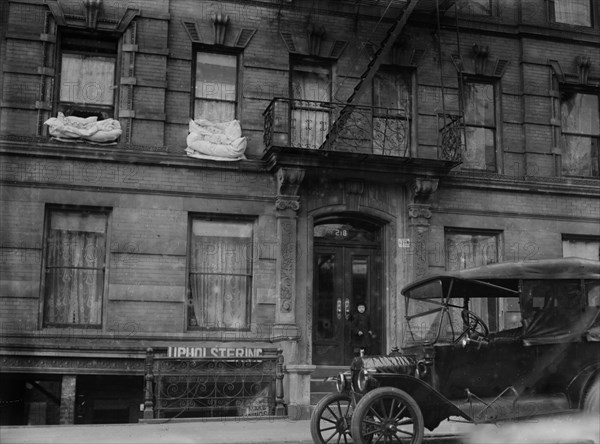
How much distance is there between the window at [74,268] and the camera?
1353 centimetres

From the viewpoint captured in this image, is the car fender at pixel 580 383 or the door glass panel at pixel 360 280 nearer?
the car fender at pixel 580 383

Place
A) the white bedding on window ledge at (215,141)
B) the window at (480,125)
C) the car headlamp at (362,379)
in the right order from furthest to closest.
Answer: the window at (480,125), the white bedding on window ledge at (215,141), the car headlamp at (362,379)

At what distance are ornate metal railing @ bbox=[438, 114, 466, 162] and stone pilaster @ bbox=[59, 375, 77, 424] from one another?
8943 millimetres

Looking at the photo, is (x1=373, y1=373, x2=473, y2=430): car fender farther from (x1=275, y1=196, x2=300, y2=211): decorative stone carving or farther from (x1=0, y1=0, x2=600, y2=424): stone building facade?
(x1=275, y1=196, x2=300, y2=211): decorative stone carving

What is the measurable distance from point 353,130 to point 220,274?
4239 mm

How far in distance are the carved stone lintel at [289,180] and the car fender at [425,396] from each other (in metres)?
6.48

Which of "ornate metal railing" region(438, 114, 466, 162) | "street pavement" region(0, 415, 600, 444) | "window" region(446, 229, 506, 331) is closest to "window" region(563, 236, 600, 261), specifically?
"window" region(446, 229, 506, 331)

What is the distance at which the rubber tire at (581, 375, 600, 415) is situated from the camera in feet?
28.7

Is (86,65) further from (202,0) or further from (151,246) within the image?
(151,246)

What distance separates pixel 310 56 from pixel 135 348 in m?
7.28

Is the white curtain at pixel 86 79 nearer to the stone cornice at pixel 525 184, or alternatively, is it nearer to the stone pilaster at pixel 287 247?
the stone pilaster at pixel 287 247

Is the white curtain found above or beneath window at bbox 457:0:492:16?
beneath

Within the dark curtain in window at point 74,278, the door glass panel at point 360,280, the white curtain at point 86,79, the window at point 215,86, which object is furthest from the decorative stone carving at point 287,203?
the white curtain at point 86,79

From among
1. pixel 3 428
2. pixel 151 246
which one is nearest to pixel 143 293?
pixel 151 246
